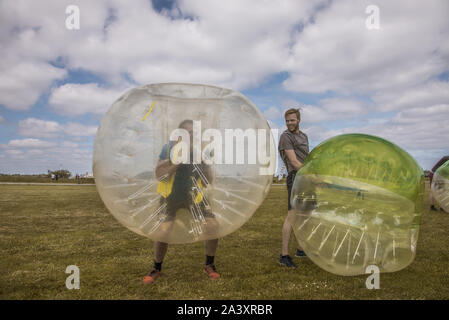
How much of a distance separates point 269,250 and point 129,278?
2.31 metres

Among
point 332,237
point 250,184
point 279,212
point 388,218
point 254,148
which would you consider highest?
point 254,148

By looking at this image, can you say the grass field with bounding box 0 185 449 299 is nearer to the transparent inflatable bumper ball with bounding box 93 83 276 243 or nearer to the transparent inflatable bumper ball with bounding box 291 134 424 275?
the transparent inflatable bumper ball with bounding box 291 134 424 275

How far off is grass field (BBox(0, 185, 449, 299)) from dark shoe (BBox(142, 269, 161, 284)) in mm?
77

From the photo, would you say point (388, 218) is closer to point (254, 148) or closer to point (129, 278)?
point (254, 148)

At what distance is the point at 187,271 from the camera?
154 inches

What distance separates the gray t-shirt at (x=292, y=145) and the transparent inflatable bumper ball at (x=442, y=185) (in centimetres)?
497

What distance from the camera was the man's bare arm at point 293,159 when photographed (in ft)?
13.5

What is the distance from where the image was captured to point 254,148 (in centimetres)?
287

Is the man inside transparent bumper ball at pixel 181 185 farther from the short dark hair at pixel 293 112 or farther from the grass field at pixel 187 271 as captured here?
the short dark hair at pixel 293 112

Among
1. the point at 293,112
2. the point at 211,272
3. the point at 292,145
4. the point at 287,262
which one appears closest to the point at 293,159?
the point at 292,145

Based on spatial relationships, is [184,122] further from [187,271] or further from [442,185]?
[442,185]

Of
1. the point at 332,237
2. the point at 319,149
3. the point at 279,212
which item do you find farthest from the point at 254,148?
the point at 279,212

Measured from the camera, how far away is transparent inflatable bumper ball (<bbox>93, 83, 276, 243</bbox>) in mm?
2701
